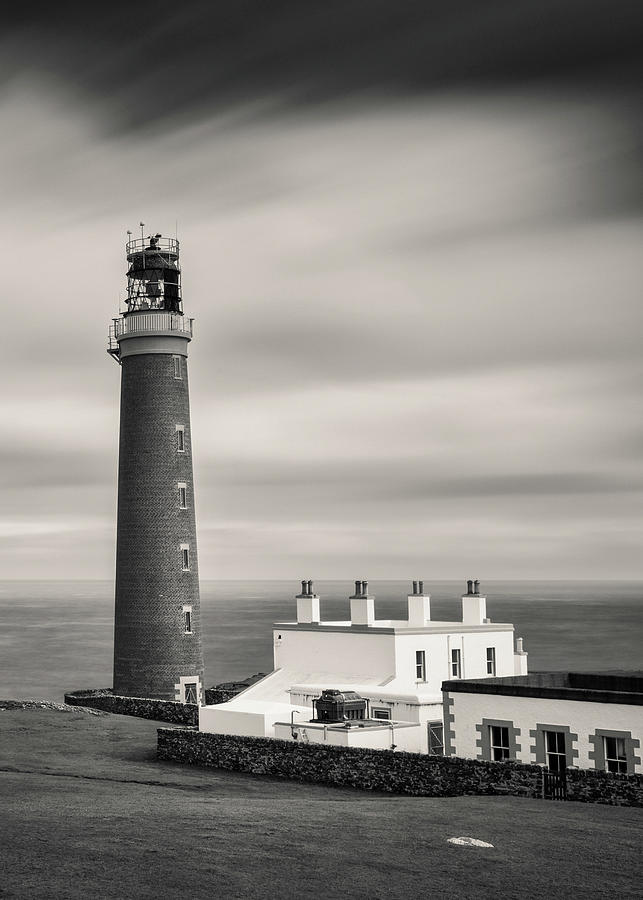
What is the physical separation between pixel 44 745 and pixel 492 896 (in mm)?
24389

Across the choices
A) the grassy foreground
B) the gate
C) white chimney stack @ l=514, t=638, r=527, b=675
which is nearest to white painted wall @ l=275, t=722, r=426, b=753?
the grassy foreground

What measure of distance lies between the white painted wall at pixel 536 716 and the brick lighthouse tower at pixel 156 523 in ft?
72.6

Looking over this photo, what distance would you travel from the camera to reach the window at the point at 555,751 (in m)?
28.2

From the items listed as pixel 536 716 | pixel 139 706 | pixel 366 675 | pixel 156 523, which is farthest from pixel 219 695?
pixel 536 716

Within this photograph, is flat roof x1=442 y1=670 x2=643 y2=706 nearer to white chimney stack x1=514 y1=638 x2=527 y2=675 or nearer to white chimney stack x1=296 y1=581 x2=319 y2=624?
white chimney stack x1=514 y1=638 x2=527 y2=675

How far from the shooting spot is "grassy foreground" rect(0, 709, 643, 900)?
56.5 feet

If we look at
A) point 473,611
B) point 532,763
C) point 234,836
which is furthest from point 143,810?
point 473,611

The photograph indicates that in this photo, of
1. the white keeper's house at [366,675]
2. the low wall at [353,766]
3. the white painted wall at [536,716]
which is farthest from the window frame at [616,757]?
the white keeper's house at [366,675]

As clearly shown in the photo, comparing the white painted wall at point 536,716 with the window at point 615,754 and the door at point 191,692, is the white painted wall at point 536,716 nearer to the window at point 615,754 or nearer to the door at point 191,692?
Result: the window at point 615,754

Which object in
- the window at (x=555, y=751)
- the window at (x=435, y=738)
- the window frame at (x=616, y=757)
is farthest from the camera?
the window at (x=435, y=738)

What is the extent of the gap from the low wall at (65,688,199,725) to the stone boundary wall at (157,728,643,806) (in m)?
9.71

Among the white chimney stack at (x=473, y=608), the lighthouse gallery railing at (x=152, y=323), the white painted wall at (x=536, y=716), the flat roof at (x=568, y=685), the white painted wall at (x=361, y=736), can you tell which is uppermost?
the lighthouse gallery railing at (x=152, y=323)

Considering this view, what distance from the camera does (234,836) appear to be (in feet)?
66.9

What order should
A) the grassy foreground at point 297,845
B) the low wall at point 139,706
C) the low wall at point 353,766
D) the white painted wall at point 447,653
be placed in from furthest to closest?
the low wall at point 139,706 < the white painted wall at point 447,653 < the low wall at point 353,766 < the grassy foreground at point 297,845
